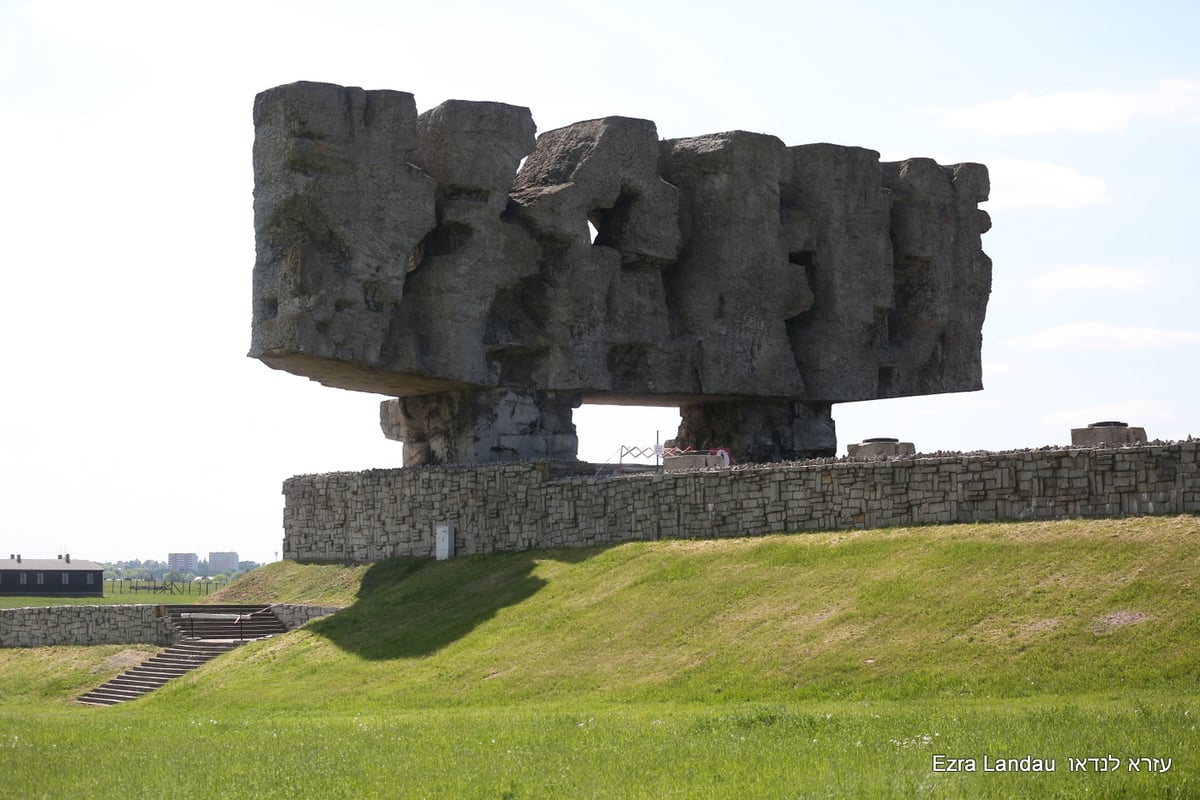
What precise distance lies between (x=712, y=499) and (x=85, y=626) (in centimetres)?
1718

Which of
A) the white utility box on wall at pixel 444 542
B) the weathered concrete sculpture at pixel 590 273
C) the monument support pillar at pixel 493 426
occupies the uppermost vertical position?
the weathered concrete sculpture at pixel 590 273

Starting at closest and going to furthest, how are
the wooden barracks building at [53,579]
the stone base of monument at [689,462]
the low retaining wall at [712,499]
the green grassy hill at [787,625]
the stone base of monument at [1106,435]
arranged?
the green grassy hill at [787,625] < the low retaining wall at [712,499] < the stone base of monument at [1106,435] < the stone base of monument at [689,462] < the wooden barracks building at [53,579]

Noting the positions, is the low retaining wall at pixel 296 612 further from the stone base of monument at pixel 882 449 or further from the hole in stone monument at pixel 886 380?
the hole in stone monument at pixel 886 380

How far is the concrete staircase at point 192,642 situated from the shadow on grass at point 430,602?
2660 millimetres

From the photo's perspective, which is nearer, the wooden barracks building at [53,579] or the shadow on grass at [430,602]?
the shadow on grass at [430,602]

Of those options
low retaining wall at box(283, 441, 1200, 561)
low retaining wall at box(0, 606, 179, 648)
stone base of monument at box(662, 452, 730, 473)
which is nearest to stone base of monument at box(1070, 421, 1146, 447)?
low retaining wall at box(283, 441, 1200, 561)

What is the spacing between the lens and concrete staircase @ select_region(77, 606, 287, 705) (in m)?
34.3

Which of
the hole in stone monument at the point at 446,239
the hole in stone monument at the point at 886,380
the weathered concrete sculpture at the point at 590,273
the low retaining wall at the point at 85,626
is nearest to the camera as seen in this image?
the weathered concrete sculpture at the point at 590,273

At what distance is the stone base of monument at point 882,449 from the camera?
32.5 m

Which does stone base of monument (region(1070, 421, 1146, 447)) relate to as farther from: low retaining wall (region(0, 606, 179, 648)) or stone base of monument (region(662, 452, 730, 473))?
low retaining wall (region(0, 606, 179, 648))

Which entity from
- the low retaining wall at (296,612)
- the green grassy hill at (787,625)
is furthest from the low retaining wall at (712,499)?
the low retaining wall at (296,612)

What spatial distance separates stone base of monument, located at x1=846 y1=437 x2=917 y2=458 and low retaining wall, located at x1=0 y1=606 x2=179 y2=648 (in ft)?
56.0

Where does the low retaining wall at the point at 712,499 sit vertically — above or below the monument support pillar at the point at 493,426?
below

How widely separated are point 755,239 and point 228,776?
2856 centimetres
